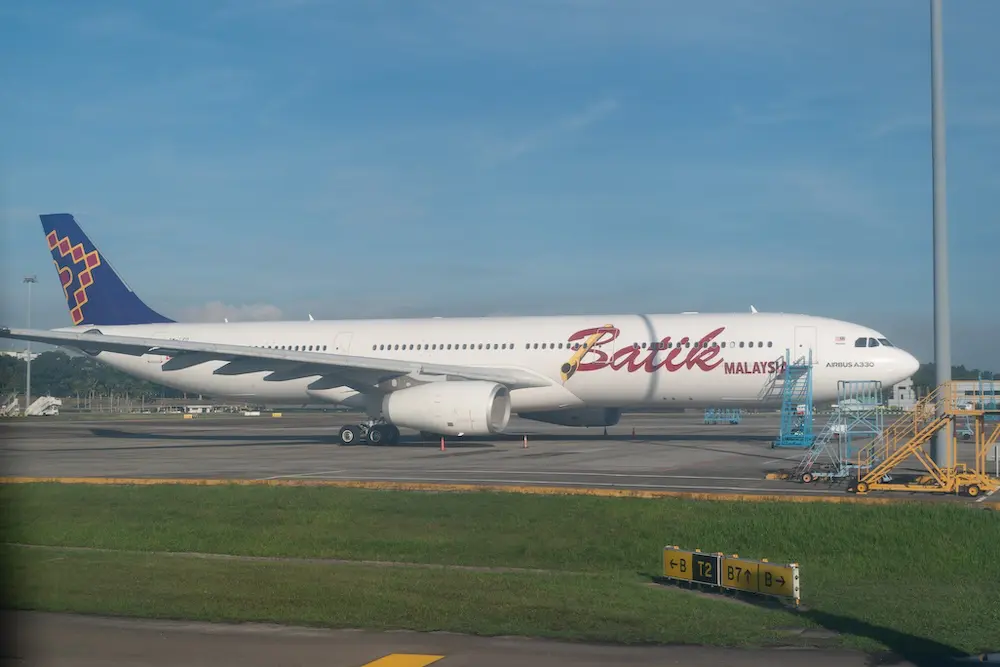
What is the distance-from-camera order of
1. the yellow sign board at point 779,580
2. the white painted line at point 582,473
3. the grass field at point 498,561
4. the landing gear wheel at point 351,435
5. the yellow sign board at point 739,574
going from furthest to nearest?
1. the landing gear wheel at point 351,435
2. the white painted line at point 582,473
3. the yellow sign board at point 739,574
4. the yellow sign board at point 779,580
5. the grass field at point 498,561

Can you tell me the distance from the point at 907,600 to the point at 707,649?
11.6ft

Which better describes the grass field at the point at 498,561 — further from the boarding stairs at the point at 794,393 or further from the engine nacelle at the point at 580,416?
the engine nacelle at the point at 580,416

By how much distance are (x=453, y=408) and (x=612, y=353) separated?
20.6 ft

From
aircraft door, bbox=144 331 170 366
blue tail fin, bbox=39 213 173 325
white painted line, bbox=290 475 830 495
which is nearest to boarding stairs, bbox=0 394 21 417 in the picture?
white painted line, bbox=290 475 830 495

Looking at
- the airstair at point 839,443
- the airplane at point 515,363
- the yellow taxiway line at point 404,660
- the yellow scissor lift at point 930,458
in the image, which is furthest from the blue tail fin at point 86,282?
the yellow taxiway line at point 404,660

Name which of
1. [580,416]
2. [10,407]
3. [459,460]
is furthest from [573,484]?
[580,416]

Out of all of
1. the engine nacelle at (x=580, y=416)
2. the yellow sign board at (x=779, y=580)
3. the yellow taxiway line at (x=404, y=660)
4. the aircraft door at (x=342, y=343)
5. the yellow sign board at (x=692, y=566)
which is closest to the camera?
the yellow taxiway line at (x=404, y=660)

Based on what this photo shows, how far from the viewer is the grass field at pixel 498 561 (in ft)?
33.3

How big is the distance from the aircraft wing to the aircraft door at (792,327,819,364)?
8370 millimetres

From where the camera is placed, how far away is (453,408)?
1211 inches

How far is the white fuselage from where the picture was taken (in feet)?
105

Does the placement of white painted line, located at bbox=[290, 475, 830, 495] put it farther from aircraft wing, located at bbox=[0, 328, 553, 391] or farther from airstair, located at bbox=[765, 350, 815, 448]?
airstair, located at bbox=[765, 350, 815, 448]

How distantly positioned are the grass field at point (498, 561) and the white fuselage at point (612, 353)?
51.0 ft

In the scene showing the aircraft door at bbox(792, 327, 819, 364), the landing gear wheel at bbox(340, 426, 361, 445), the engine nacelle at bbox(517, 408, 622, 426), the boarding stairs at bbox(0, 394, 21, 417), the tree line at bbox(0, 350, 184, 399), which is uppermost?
the aircraft door at bbox(792, 327, 819, 364)
